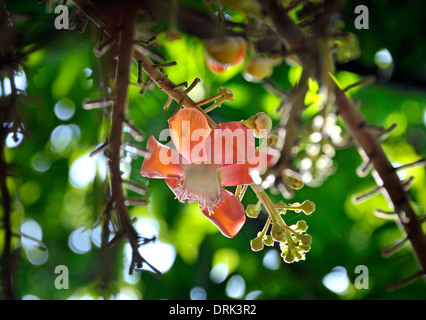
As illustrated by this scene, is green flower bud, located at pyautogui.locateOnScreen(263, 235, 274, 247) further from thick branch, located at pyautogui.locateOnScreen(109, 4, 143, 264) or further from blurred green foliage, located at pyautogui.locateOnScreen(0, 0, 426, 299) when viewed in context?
blurred green foliage, located at pyautogui.locateOnScreen(0, 0, 426, 299)

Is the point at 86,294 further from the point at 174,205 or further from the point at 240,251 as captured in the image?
the point at 240,251

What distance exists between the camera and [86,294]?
3.63 feet

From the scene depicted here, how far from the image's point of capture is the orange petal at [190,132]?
1.50 feet

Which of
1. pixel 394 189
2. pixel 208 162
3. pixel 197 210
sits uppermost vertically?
pixel 197 210

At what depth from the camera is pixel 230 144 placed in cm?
48

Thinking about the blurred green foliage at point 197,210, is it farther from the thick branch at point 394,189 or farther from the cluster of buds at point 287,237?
the thick branch at point 394,189

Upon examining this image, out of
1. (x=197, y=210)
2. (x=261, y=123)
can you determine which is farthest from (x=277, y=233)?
(x=197, y=210)

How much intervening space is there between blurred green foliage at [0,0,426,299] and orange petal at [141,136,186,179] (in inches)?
20.2

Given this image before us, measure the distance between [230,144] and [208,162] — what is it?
5 cm

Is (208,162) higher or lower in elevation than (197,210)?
lower

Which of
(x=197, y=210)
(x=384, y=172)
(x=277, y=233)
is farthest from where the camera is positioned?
(x=197, y=210)

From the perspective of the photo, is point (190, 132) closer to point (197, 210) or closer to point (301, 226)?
point (301, 226)

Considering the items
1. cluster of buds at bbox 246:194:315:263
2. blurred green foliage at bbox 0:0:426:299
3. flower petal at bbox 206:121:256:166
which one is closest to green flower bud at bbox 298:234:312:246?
cluster of buds at bbox 246:194:315:263

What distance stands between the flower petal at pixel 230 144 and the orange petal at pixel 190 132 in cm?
1
